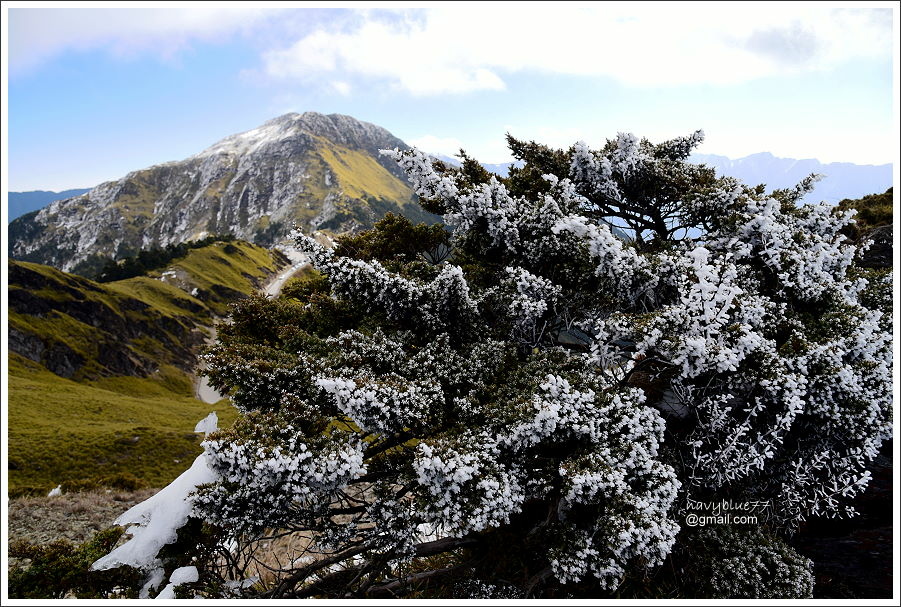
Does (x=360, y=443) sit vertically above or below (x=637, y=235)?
below

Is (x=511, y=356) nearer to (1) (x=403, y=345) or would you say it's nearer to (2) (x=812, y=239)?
Result: (1) (x=403, y=345)

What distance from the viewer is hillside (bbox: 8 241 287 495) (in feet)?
117

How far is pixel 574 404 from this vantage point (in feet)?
22.7

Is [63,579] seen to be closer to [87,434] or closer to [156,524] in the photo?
[156,524]

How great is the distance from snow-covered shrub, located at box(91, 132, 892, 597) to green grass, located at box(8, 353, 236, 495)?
29.6m

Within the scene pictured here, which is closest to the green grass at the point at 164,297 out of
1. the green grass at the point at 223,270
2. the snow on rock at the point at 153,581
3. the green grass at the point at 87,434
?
the green grass at the point at 223,270

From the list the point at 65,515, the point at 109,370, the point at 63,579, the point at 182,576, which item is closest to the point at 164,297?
the point at 109,370

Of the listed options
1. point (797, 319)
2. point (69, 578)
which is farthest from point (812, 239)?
point (69, 578)

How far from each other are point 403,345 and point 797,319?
296 inches

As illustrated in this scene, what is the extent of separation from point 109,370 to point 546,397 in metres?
83.6

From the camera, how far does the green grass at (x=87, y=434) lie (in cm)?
3375

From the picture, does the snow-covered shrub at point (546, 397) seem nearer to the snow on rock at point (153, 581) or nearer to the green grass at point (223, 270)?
the snow on rock at point (153, 581)

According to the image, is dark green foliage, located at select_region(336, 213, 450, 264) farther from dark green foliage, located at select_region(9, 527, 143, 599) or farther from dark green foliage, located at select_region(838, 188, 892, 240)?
dark green foliage, located at select_region(838, 188, 892, 240)

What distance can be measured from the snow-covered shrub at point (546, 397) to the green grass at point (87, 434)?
29.6 meters
